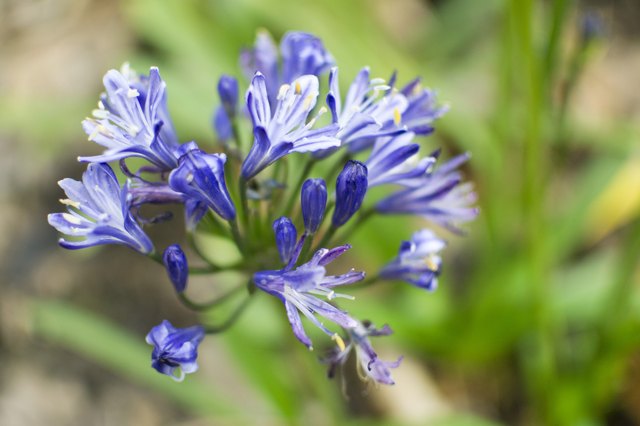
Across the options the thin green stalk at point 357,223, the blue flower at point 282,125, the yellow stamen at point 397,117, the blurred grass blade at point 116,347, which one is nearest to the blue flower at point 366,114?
the yellow stamen at point 397,117

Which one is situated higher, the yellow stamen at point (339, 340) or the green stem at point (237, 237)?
the green stem at point (237, 237)

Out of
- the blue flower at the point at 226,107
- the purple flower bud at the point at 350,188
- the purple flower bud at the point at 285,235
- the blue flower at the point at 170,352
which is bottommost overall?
the blue flower at the point at 170,352

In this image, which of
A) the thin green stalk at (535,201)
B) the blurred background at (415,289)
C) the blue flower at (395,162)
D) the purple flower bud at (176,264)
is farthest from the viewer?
the blurred background at (415,289)

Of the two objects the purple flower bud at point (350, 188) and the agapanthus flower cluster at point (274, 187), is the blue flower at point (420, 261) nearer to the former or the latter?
the agapanthus flower cluster at point (274, 187)

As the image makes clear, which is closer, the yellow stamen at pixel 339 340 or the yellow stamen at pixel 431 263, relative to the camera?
the yellow stamen at pixel 339 340

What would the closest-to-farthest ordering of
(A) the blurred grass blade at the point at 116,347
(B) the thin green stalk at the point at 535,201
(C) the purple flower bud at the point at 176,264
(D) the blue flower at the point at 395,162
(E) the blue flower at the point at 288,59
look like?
(C) the purple flower bud at the point at 176,264
(D) the blue flower at the point at 395,162
(E) the blue flower at the point at 288,59
(B) the thin green stalk at the point at 535,201
(A) the blurred grass blade at the point at 116,347

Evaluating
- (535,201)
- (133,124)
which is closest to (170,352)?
(133,124)

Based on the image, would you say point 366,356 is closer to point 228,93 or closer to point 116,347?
point 228,93

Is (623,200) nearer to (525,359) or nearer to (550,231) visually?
(550,231)
